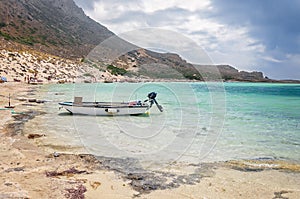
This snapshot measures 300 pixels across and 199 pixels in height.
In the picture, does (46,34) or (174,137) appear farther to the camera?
(46,34)

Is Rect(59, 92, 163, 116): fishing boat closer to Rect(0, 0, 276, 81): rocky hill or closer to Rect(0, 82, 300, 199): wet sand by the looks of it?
Rect(0, 82, 300, 199): wet sand

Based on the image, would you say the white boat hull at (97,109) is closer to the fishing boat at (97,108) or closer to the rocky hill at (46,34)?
the fishing boat at (97,108)

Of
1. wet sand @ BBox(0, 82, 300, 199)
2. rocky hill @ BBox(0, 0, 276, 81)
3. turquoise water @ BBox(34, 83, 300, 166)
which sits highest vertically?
rocky hill @ BBox(0, 0, 276, 81)

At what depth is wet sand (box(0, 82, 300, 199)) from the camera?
6605mm

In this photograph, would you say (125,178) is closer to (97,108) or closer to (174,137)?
(174,137)

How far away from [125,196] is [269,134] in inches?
451

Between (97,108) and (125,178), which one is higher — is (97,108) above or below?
above

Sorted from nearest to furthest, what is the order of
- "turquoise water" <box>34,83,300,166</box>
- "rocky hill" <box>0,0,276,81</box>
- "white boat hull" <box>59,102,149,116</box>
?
"turquoise water" <box>34,83,300,166</box> → "white boat hull" <box>59,102,149,116</box> → "rocky hill" <box>0,0,276,81</box>

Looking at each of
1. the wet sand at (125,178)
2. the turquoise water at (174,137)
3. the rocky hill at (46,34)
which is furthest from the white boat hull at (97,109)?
the rocky hill at (46,34)

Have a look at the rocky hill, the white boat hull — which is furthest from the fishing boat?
the rocky hill

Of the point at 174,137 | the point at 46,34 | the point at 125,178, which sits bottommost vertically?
the point at 174,137

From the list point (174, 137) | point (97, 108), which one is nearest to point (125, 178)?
point (174, 137)

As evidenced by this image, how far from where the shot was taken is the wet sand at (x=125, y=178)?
661 cm

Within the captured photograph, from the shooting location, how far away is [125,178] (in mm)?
7617
